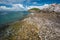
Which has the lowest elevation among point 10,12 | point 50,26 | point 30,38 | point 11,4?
point 30,38

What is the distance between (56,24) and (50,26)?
0.10 meters

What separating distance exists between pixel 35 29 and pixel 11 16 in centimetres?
43

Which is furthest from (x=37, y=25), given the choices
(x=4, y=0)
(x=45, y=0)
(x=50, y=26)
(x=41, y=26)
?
(x=4, y=0)

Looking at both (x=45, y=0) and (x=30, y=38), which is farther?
(x=45, y=0)

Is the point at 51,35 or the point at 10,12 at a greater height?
the point at 10,12

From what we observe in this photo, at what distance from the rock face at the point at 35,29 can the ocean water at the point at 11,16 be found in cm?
7

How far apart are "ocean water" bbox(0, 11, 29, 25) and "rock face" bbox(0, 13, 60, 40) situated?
72 mm

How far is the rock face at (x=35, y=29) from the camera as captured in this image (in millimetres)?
1701

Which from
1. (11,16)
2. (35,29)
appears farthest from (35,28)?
(11,16)

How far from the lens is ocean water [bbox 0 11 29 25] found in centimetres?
176

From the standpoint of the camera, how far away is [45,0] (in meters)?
1.83

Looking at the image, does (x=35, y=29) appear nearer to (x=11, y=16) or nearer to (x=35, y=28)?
(x=35, y=28)

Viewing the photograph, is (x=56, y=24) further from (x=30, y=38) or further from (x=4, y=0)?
(x=4, y=0)

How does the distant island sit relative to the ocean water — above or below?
below
